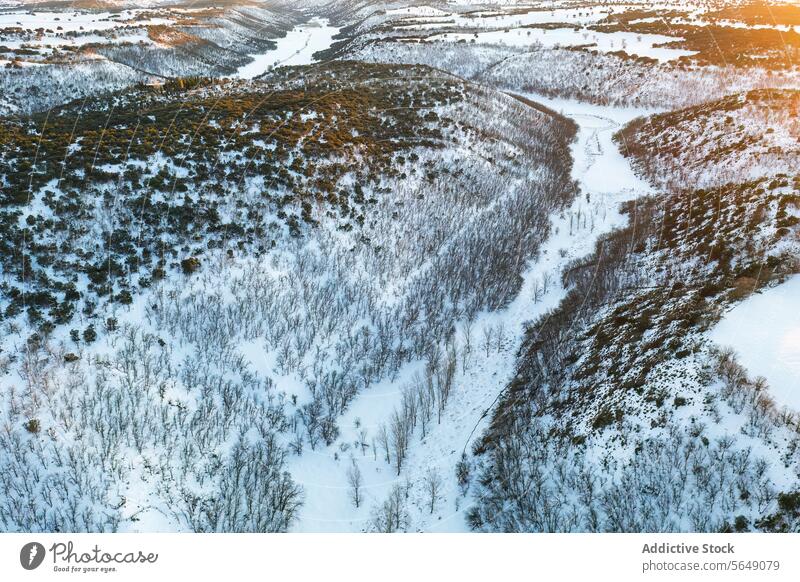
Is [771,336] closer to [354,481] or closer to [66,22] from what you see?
[354,481]

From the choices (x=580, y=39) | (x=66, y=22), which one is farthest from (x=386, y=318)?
(x=66, y=22)

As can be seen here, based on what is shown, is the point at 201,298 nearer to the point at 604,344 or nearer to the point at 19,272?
the point at 19,272

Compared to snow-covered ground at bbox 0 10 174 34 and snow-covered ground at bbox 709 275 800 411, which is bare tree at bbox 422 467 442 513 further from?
snow-covered ground at bbox 0 10 174 34

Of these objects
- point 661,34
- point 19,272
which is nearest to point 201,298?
point 19,272

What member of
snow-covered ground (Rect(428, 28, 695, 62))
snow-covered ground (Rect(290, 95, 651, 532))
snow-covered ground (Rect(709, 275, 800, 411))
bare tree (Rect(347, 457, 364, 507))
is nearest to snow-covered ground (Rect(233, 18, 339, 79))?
snow-covered ground (Rect(428, 28, 695, 62))

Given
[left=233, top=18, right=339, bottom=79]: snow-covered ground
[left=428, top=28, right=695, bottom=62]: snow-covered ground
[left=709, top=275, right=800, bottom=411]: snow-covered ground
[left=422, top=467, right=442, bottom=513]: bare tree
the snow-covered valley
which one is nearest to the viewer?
[left=709, top=275, right=800, bottom=411]: snow-covered ground
